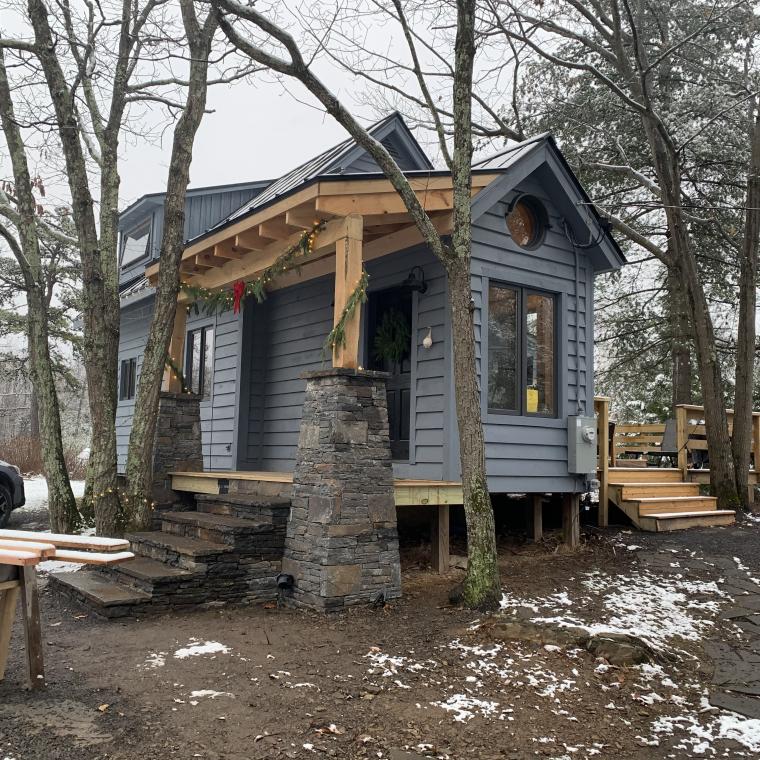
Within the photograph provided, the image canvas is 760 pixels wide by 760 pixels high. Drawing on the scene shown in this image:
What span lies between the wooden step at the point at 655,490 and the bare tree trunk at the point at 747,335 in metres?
0.83

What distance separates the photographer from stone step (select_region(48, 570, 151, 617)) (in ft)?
17.6

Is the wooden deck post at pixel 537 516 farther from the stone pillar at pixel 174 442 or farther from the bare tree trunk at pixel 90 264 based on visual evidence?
the bare tree trunk at pixel 90 264

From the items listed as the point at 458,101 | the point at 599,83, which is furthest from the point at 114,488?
the point at 599,83

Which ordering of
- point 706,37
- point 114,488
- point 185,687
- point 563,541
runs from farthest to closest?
point 706,37 < point 563,541 < point 114,488 < point 185,687

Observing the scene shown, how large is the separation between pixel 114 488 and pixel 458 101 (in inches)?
205

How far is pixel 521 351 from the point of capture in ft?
25.1

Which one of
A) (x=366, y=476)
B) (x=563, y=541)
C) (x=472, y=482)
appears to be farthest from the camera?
(x=563, y=541)

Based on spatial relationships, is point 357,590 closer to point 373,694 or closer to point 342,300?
point 373,694

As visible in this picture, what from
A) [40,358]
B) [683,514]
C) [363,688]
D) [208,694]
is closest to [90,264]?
[40,358]

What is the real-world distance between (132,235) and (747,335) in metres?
11.5

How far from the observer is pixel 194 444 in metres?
8.51

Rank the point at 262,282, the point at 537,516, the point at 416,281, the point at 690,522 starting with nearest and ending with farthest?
1. the point at 416,281
2. the point at 262,282
3. the point at 537,516
4. the point at 690,522

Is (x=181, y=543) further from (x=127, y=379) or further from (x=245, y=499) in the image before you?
(x=127, y=379)

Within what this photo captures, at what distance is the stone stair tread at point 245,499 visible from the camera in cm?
611
